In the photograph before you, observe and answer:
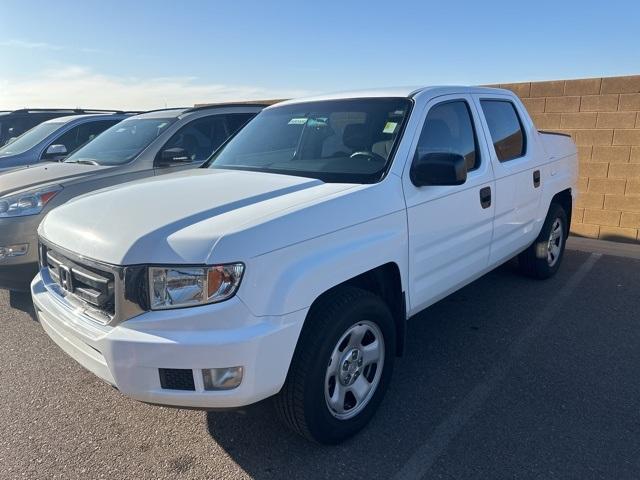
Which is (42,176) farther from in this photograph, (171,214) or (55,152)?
(171,214)

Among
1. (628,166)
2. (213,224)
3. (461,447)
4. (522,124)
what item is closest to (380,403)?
(461,447)

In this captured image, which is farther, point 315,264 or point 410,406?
point 410,406

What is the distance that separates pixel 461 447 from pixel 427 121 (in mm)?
1994

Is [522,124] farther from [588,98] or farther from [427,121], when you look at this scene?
[588,98]

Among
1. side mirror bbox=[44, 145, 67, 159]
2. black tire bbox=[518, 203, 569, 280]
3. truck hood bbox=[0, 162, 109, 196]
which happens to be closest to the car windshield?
truck hood bbox=[0, 162, 109, 196]

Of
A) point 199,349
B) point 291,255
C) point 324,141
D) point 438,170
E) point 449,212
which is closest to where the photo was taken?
point 199,349

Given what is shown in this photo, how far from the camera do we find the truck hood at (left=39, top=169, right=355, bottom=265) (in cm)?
228

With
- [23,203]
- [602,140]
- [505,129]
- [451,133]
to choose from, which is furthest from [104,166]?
[602,140]

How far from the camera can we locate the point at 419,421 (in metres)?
3.00

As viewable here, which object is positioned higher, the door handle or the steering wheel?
the steering wheel

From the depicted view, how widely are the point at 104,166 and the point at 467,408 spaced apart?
14.1ft

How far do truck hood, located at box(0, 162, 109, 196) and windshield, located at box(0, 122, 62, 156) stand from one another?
2126 millimetres

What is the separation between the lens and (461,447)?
2.74m

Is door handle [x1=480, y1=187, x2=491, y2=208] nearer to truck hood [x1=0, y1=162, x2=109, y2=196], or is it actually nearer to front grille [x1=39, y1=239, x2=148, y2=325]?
front grille [x1=39, y1=239, x2=148, y2=325]
